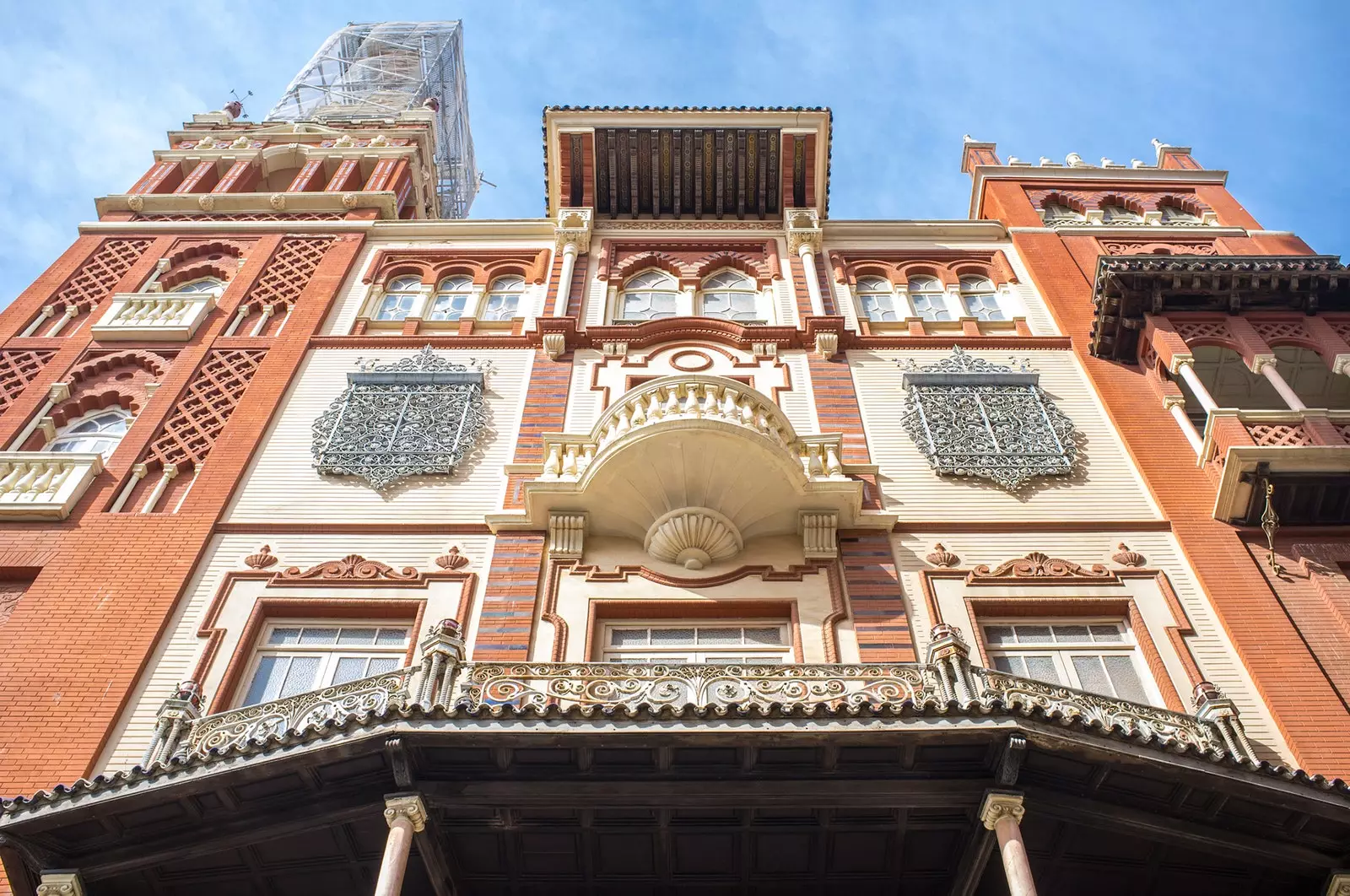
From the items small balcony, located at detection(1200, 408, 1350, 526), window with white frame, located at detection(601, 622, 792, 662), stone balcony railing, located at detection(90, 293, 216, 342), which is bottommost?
window with white frame, located at detection(601, 622, 792, 662)

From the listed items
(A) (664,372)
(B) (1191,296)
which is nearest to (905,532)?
(A) (664,372)

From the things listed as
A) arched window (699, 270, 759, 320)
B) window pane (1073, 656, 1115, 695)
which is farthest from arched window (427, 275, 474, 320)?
window pane (1073, 656, 1115, 695)

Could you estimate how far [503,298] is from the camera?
786 inches

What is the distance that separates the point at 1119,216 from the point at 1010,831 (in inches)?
683

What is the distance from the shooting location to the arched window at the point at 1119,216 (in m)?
22.4

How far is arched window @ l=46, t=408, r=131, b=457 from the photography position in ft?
52.5

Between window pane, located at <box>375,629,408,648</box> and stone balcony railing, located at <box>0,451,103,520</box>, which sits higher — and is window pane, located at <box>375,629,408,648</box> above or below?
below

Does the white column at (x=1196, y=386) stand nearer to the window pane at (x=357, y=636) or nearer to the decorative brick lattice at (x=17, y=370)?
the window pane at (x=357, y=636)

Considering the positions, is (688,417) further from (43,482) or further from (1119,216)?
(1119,216)

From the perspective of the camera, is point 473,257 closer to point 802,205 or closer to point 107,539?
point 802,205

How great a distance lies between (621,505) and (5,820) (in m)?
7.07

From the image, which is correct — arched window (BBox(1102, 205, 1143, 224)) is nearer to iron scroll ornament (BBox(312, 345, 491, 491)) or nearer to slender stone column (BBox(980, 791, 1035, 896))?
iron scroll ornament (BBox(312, 345, 491, 491))

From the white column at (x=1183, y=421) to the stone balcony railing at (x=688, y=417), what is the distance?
4.81 meters

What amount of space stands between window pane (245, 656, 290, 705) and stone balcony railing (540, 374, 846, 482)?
369cm
